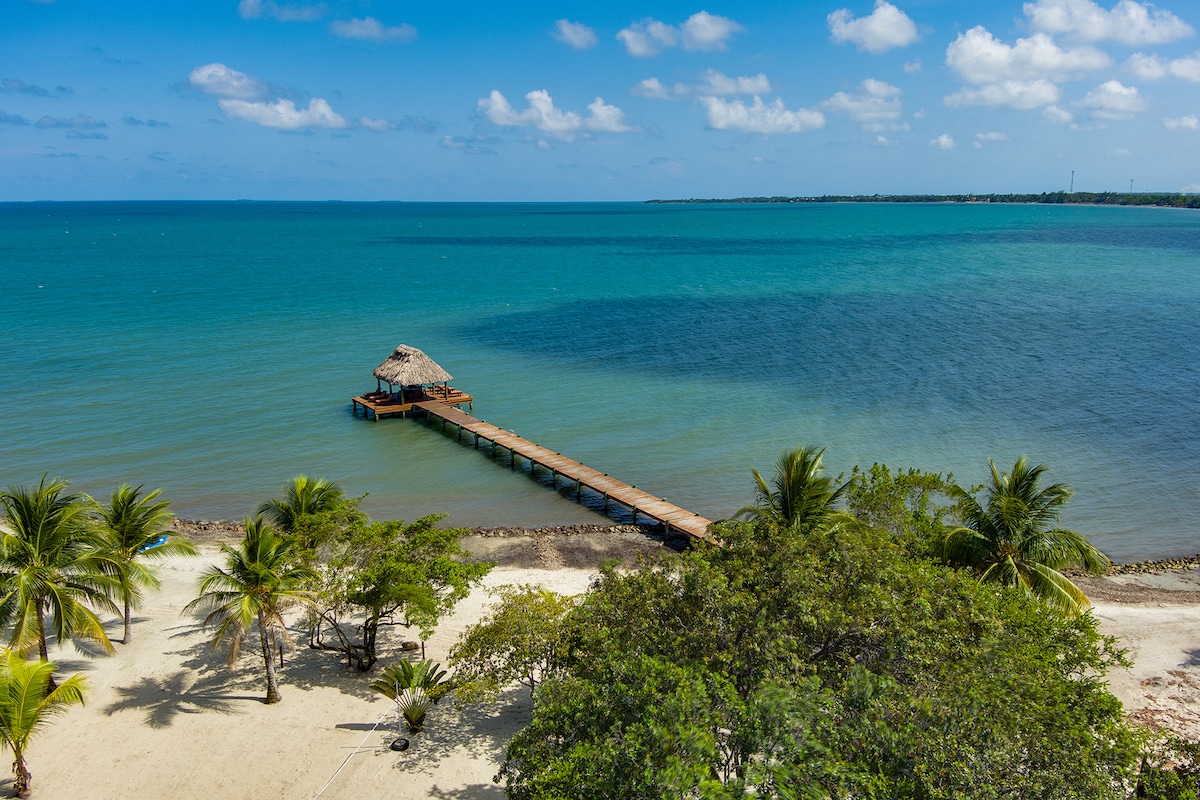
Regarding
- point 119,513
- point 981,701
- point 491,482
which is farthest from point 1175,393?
point 119,513

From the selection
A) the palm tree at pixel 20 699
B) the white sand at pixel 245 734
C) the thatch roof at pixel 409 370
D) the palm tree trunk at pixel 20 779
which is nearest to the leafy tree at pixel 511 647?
the white sand at pixel 245 734

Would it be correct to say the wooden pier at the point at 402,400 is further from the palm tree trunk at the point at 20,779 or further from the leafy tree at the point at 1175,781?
the leafy tree at the point at 1175,781

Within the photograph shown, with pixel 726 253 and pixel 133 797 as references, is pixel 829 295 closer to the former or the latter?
pixel 726 253

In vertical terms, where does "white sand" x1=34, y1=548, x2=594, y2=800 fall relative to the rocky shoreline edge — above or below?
below

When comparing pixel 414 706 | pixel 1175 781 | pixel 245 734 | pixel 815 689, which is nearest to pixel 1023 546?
pixel 1175 781

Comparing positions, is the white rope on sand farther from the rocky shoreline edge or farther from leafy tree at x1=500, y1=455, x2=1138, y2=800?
the rocky shoreline edge

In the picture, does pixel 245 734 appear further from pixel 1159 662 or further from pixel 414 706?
pixel 1159 662

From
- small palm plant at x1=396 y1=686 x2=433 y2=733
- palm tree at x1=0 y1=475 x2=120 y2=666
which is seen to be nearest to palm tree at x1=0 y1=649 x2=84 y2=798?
palm tree at x1=0 y1=475 x2=120 y2=666
